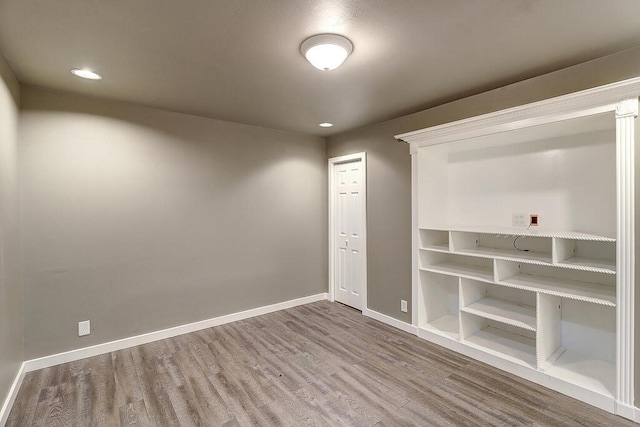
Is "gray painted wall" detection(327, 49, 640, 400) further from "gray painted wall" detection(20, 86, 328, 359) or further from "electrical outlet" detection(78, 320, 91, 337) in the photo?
"electrical outlet" detection(78, 320, 91, 337)

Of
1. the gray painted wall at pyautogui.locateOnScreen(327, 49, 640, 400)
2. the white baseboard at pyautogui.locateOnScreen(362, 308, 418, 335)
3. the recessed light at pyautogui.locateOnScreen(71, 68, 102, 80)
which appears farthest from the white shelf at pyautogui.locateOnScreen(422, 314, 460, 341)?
the recessed light at pyautogui.locateOnScreen(71, 68, 102, 80)

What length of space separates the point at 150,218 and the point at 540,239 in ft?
12.9

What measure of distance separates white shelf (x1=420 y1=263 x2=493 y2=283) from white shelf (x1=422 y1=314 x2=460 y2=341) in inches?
24.9

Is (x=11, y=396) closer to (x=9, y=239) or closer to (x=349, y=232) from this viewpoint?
(x=9, y=239)

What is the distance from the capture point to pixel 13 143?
7.87 feet

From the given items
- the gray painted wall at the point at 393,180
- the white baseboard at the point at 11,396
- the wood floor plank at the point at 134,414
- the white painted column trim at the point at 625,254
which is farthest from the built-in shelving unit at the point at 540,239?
the white baseboard at the point at 11,396

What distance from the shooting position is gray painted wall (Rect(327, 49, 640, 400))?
2.72 metres

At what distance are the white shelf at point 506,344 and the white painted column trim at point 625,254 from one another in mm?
547

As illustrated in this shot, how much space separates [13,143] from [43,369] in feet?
6.49

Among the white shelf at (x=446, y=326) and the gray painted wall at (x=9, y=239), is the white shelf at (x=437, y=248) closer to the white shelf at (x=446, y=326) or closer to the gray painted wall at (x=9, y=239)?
the white shelf at (x=446, y=326)

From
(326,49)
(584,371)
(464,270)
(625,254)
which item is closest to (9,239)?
(326,49)

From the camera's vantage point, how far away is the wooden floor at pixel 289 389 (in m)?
2.08

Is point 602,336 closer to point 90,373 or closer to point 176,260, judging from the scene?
point 176,260

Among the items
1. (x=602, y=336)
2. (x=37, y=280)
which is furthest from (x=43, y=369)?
(x=602, y=336)
